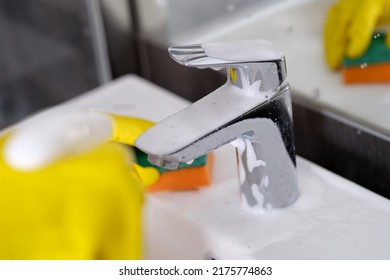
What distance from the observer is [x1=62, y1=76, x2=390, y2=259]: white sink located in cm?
50

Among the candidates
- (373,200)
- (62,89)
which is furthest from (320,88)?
(62,89)

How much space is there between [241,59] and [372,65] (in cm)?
20

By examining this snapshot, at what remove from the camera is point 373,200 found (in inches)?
20.9

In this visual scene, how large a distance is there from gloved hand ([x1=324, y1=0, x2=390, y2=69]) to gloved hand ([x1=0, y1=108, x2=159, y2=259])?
274 mm

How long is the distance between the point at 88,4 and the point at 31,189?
1.57 feet

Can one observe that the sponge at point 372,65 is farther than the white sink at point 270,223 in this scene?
Yes

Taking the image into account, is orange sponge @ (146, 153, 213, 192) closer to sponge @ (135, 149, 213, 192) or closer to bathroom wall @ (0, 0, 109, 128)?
sponge @ (135, 149, 213, 192)

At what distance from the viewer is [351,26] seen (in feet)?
2.01

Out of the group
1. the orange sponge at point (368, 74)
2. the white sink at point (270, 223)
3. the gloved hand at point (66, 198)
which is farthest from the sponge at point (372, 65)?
the gloved hand at point (66, 198)

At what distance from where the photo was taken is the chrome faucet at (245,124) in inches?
17.6

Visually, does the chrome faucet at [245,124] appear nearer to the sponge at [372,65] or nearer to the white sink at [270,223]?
the white sink at [270,223]

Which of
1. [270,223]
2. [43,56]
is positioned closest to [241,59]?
[270,223]

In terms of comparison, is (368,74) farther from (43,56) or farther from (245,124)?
(43,56)
